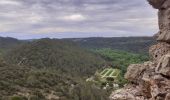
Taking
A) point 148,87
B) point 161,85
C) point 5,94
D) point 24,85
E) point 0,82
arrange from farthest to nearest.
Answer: point 24,85
point 0,82
point 5,94
point 148,87
point 161,85

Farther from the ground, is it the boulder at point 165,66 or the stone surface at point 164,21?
the stone surface at point 164,21

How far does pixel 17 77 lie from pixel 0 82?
55.9 feet

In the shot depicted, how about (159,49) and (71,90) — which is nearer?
(159,49)

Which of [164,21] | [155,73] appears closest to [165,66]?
[155,73]

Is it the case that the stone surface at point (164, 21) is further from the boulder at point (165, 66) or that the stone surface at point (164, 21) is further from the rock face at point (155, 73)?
the boulder at point (165, 66)

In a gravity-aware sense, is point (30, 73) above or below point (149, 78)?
below

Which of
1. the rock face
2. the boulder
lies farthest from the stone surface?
the boulder

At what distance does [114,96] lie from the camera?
2211 cm

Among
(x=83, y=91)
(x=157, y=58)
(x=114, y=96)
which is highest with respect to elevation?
(x=157, y=58)

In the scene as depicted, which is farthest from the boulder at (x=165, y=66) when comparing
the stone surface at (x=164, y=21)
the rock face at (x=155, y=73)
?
the stone surface at (x=164, y=21)

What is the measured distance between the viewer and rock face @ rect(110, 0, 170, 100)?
19562 millimetres

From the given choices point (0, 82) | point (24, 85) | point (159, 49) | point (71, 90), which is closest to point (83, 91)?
point (71, 90)

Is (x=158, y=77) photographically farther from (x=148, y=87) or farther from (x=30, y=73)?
(x=30, y=73)

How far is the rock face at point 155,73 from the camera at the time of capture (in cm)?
1956
